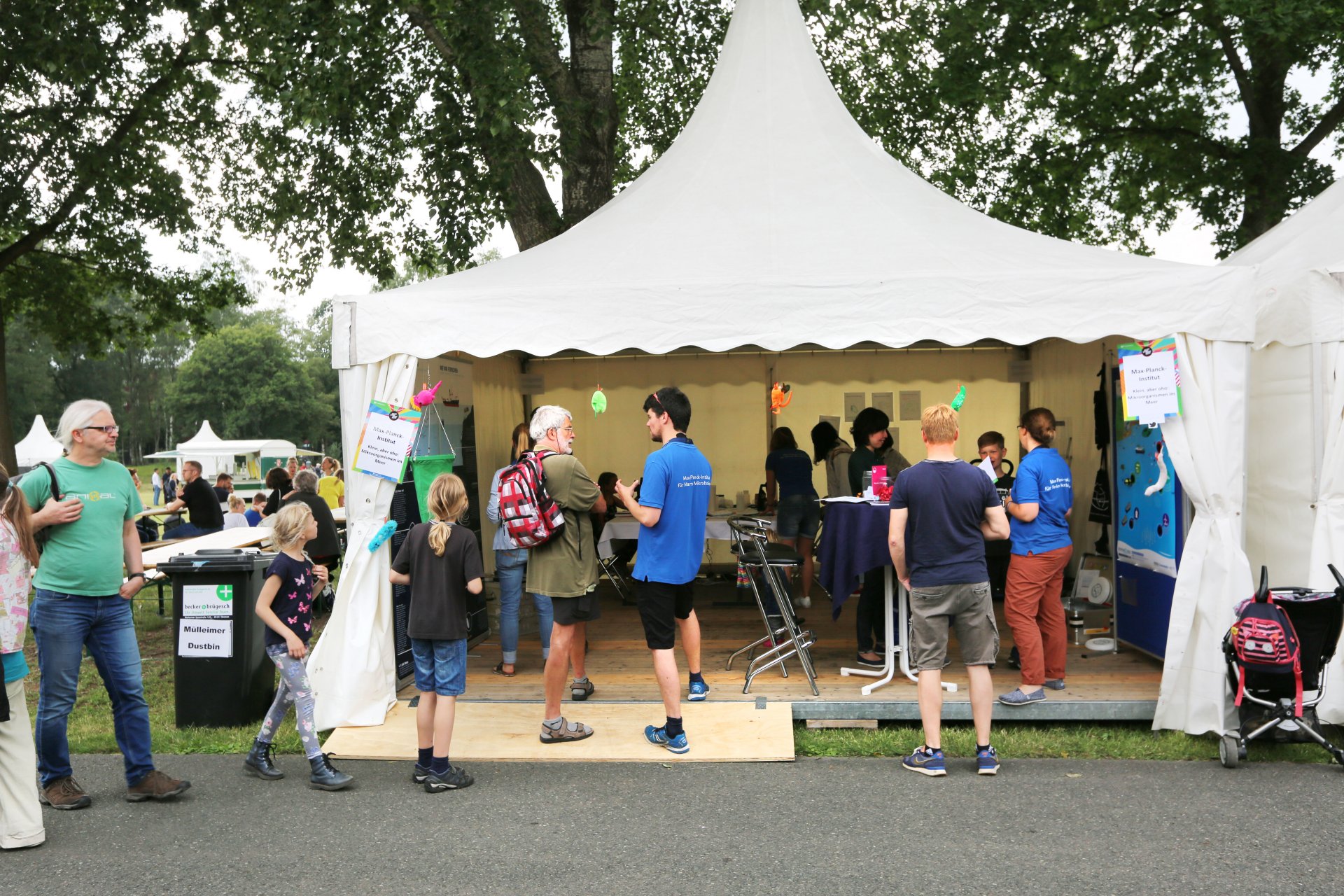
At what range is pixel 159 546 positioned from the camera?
911 centimetres

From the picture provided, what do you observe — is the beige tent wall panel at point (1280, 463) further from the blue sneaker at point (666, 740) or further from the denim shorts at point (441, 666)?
the denim shorts at point (441, 666)

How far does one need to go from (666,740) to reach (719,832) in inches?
40.0

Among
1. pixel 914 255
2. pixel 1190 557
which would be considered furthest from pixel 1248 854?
pixel 914 255

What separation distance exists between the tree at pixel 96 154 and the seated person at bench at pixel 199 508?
12.3 feet

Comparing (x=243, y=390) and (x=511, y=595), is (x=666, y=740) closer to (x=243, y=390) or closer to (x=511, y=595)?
(x=511, y=595)

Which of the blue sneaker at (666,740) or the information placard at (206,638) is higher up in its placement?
the information placard at (206,638)

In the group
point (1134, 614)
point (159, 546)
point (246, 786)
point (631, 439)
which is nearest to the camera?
point (246, 786)

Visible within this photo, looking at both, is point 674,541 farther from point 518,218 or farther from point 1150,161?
point 1150,161

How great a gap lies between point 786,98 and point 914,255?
8.32 ft

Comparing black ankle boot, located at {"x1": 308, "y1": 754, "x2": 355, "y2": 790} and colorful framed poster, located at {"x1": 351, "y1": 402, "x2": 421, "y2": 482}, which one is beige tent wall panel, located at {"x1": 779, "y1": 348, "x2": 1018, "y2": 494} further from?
black ankle boot, located at {"x1": 308, "y1": 754, "x2": 355, "y2": 790}

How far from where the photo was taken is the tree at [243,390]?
6881 centimetres

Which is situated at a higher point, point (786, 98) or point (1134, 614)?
point (786, 98)

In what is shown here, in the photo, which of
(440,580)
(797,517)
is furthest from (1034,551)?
(440,580)

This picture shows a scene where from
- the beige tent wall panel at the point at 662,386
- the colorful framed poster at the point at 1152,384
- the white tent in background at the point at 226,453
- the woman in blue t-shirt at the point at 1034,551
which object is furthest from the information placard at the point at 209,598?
the white tent in background at the point at 226,453
